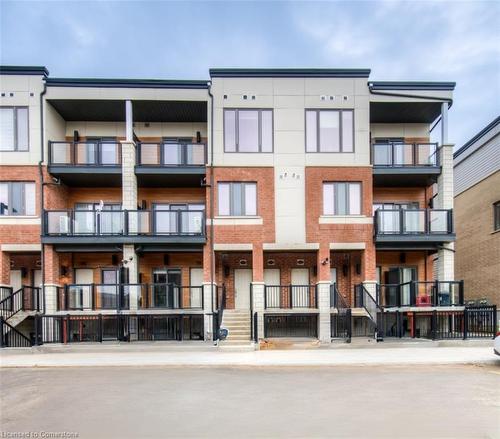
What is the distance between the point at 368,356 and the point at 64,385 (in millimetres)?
8670

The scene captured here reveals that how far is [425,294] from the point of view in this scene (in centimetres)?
1745

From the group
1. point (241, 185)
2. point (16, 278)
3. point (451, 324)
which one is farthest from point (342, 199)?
point (16, 278)

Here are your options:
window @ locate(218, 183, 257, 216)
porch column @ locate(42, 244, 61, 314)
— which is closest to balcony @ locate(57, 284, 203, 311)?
porch column @ locate(42, 244, 61, 314)

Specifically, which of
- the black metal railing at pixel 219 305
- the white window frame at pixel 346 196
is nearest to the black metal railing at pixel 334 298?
the white window frame at pixel 346 196

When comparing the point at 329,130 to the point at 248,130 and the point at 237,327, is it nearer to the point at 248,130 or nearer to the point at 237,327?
the point at 248,130

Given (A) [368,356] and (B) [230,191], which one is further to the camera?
(B) [230,191]

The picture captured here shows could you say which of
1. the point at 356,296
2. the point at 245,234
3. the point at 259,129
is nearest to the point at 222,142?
the point at 259,129

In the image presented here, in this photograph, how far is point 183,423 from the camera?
6410 mm

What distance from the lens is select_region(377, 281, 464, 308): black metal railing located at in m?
16.3

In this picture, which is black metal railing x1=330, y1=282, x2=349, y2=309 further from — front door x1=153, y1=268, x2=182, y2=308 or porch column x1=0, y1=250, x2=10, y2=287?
porch column x1=0, y1=250, x2=10, y2=287

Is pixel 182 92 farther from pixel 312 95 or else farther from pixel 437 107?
pixel 437 107

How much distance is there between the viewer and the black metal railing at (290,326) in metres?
17.4

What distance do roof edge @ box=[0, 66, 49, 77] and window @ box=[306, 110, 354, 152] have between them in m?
11.9

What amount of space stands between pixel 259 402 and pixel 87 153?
14.3 m
